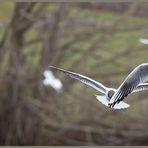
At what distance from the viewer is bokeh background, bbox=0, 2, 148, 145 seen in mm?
1959

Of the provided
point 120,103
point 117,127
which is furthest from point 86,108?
point 120,103

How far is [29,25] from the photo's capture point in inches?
77.2

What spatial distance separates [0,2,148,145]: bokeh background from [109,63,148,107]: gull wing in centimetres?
164

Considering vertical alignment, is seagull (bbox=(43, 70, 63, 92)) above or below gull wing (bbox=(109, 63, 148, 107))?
above

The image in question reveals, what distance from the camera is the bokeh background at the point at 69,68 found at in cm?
196

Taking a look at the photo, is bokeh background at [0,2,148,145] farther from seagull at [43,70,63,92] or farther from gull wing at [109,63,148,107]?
gull wing at [109,63,148,107]

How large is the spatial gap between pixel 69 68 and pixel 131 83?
1781 mm

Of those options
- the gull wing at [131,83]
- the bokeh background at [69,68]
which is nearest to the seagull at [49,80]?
the gull wing at [131,83]

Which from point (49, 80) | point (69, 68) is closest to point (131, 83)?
point (49, 80)

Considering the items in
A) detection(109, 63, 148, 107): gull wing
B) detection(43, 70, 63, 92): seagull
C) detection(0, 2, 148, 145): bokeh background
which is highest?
detection(0, 2, 148, 145): bokeh background

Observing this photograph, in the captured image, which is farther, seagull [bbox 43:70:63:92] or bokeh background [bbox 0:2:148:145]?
bokeh background [bbox 0:2:148:145]

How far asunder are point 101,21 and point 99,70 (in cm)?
23

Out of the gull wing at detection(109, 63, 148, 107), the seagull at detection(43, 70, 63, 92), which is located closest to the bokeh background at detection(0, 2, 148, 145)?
the seagull at detection(43, 70, 63, 92)

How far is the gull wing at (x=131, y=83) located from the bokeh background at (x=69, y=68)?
164 centimetres
